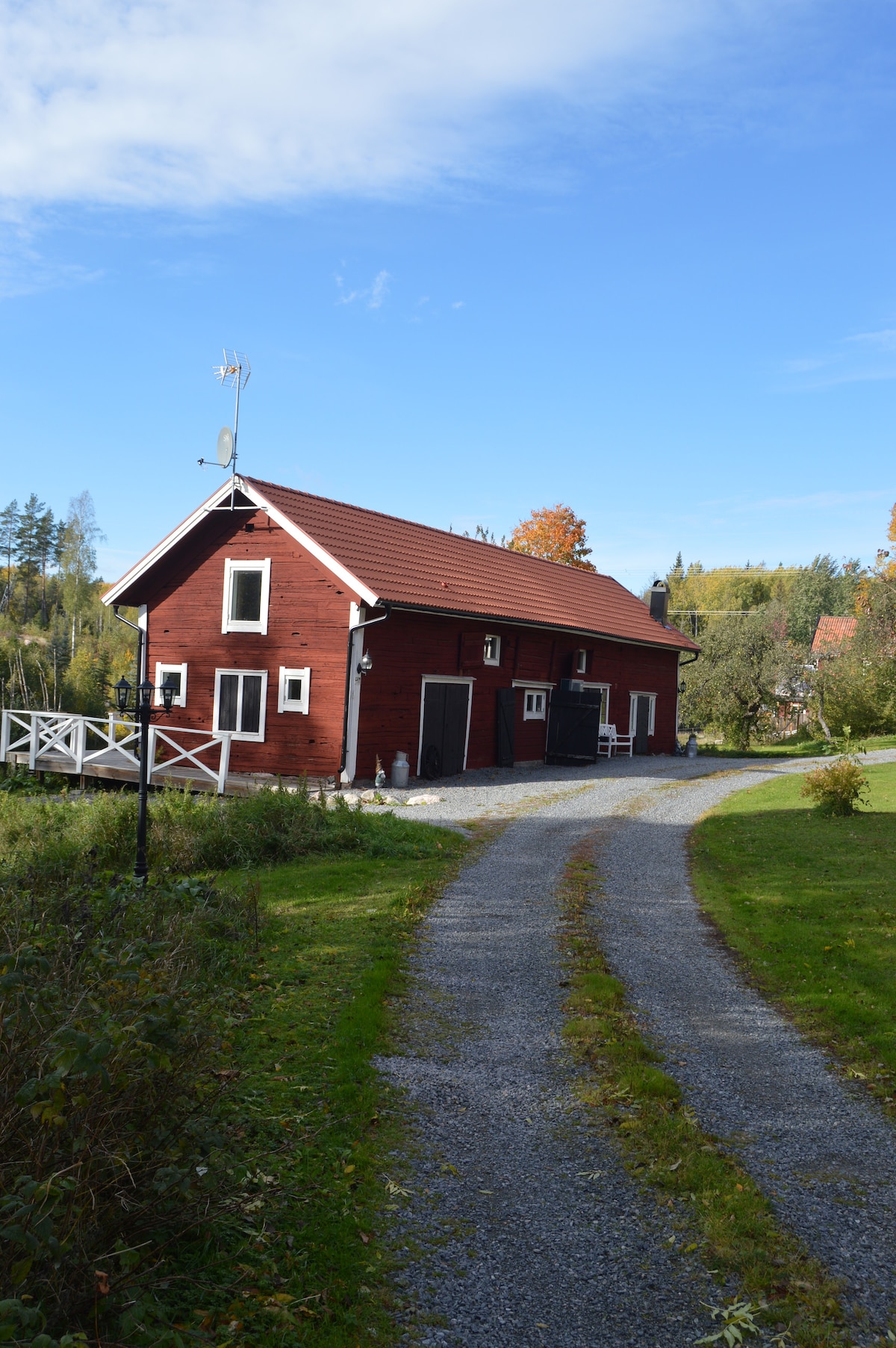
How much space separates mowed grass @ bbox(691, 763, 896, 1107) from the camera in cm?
675

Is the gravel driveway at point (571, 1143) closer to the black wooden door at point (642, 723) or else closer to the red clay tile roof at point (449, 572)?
the red clay tile roof at point (449, 572)

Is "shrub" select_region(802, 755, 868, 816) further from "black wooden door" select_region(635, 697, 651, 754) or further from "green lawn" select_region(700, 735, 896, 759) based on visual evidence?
"green lawn" select_region(700, 735, 896, 759)

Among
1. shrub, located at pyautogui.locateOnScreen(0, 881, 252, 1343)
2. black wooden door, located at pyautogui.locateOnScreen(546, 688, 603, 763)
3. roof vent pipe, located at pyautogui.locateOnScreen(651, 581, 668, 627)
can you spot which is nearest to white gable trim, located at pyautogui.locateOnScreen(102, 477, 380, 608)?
black wooden door, located at pyautogui.locateOnScreen(546, 688, 603, 763)

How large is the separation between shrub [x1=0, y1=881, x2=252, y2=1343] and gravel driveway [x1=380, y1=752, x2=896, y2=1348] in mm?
1051

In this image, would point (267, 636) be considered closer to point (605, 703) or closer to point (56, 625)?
point (605, 703)

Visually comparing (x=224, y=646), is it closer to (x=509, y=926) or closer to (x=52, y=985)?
(x=509, y=926)

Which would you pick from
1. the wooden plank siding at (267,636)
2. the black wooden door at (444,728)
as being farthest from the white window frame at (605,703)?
the wooden plank siding at (267,636)

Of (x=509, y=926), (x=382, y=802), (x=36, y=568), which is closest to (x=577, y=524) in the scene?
Result: (x=382, y=802)

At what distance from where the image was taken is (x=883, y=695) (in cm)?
3669

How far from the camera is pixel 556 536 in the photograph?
A: 163 feet

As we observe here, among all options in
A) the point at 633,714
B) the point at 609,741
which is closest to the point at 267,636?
the point at 609,741

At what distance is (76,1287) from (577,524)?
48.9m

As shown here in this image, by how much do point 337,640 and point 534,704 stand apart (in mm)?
7250

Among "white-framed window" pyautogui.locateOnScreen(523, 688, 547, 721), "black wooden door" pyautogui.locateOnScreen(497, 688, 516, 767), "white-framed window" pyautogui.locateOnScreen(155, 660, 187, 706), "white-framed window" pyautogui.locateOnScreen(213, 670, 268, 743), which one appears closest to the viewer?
"white-framed window" pyautogui.locateOnScreen(213, 670, 268, 743)
